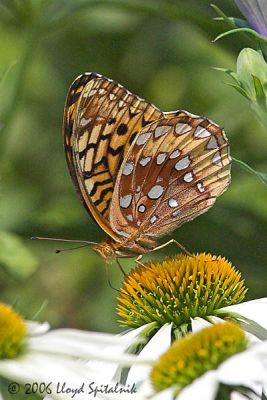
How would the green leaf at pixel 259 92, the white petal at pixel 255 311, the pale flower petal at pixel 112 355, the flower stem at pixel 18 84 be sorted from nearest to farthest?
1. the pale flower petal at pixel 112 355
2. the white petal at pixel 255 311
3. the green leaf at pixel 259 92
4. the flower stem at pixel 18 84

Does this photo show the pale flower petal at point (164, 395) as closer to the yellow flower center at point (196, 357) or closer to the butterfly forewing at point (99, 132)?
the yellow flower center at point (196, 357)

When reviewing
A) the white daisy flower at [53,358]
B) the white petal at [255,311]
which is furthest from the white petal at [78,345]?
the white petal at [255,311]

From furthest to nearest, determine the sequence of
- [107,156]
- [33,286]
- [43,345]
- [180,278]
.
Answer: [33,286] → [107,156] → [180,278] → [43,345]

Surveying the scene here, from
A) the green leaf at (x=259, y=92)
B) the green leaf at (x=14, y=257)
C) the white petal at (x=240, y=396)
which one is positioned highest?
the green leaf at (x=259, y=92)

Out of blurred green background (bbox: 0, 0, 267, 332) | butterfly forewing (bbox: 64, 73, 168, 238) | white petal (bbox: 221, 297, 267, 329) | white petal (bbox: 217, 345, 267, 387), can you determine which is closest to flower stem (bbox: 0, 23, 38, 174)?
blurred green background (bbox: 0, 0, 267, 332)

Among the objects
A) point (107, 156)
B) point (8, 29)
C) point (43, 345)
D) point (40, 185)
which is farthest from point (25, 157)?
point (43, 345)

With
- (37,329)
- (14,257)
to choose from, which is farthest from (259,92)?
(14,257)

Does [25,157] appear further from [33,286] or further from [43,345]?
[43,345]
